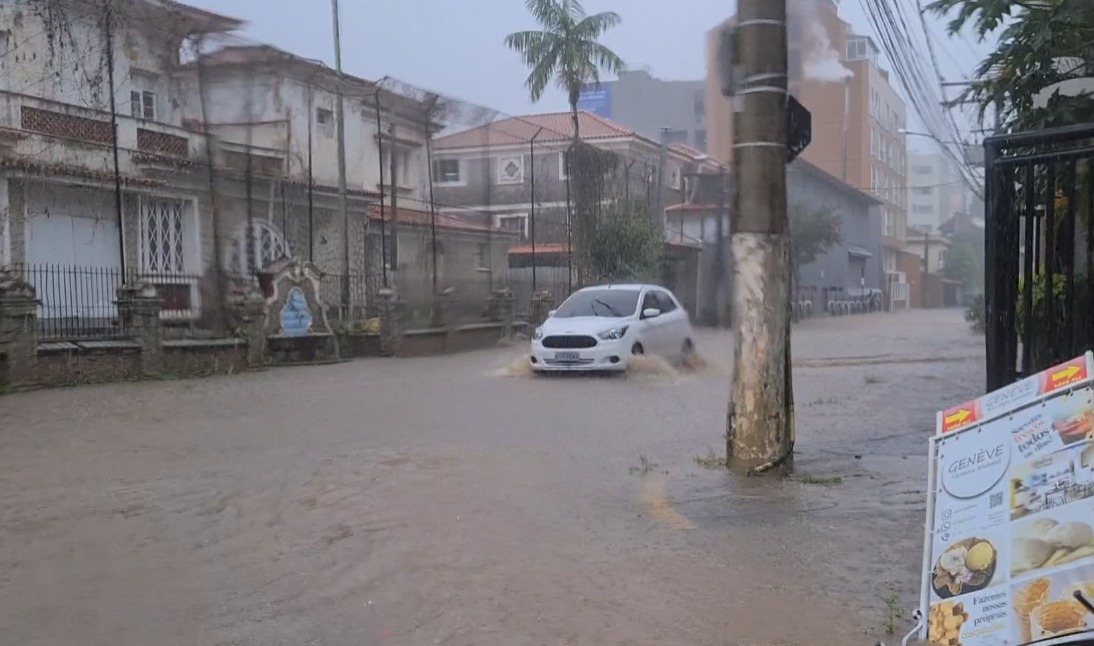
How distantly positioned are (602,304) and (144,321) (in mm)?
7184

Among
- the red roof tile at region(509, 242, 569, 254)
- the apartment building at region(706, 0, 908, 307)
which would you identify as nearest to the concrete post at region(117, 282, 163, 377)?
the red roof tile at region(509, 242, 569, 254)

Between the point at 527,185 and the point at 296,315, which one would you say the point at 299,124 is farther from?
the point at 527,185

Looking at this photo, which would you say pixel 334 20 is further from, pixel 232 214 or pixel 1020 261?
pixel 1020 261

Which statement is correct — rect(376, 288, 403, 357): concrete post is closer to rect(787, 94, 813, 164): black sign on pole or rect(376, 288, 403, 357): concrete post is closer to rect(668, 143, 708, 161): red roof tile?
rect(787, 94, 813, 164): black sign on pole

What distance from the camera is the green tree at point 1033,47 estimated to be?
593 cm

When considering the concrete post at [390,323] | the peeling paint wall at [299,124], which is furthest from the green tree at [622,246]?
the concrete post at [390,323]

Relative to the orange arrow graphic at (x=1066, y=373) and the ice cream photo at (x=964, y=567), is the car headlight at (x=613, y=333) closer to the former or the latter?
the ice cream photo at (x=964, y=567)

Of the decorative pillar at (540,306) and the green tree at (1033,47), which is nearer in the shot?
the green tree at (1033,47)

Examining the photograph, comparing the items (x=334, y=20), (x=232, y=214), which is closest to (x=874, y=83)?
(x=334, y=20)

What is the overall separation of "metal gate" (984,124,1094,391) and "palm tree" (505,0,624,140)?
24925 millimetres

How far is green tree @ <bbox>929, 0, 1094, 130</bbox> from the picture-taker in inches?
233

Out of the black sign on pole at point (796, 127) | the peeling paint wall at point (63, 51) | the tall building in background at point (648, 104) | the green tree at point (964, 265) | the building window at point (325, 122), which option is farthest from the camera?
the green tree at point (964, 265)

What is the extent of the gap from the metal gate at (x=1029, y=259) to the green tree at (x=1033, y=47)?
101 cm

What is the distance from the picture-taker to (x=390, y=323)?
20.8 metres
